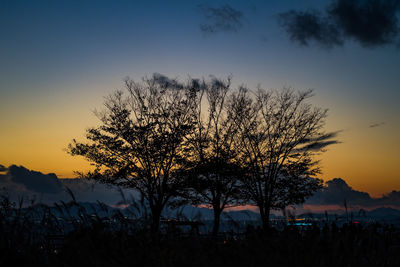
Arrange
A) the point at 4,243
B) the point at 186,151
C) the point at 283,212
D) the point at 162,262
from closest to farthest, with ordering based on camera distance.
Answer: the point at 162,262 < the point at 4,243 < the point at 283,212 < the point at 186,151

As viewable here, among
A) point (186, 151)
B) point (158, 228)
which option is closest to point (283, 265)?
point (158, 228)

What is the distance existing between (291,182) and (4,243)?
89.9 ft

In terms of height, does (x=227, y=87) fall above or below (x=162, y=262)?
above

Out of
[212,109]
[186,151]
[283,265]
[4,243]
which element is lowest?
[283,265]

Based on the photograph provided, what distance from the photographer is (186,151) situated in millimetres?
28828

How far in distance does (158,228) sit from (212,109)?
929 inches

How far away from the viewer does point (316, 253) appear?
5.59 m

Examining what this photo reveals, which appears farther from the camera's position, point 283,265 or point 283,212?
point 283,212

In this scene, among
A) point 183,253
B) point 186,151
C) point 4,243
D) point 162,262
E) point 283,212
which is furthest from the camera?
point 186,151

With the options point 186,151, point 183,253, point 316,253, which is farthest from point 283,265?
point 186,151

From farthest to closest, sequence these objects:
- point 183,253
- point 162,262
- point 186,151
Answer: point 186,151, point 183,253, point 162,262

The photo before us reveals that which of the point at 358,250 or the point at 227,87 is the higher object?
the point at 227,87

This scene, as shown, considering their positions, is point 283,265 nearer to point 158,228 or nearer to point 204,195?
point 158,228

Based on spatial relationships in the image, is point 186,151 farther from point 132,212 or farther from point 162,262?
point 162,262
